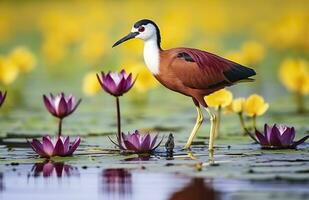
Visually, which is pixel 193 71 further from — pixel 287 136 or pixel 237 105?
pixel 287 136

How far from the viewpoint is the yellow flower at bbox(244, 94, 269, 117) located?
9570 mm

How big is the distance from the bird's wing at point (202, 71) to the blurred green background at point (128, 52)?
197 centimetres

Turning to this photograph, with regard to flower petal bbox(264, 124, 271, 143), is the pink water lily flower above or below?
above

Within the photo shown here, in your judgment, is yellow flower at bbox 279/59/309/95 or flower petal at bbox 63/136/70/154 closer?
flower petal at bbox 63/136/70/154

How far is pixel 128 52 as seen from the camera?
66.0 feet

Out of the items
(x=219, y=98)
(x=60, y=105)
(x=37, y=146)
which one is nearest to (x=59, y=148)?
(x=37, y=146)

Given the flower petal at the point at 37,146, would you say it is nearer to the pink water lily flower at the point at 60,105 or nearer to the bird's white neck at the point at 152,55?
the pink water lily flower at the point at 60,105

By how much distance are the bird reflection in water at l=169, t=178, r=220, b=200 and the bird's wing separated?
1.97 metres

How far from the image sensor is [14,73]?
12938 millimetres

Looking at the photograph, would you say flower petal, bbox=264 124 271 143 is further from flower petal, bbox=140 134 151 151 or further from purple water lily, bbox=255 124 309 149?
flower petal, bbox=140 134 151 151

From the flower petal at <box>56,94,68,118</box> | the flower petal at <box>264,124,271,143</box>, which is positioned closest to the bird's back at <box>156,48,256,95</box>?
the flower petal at <box>264,124,271,143</box>

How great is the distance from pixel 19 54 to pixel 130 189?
7.58m

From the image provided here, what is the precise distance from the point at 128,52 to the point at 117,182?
12.9m

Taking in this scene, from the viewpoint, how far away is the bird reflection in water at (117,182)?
6926 mm
